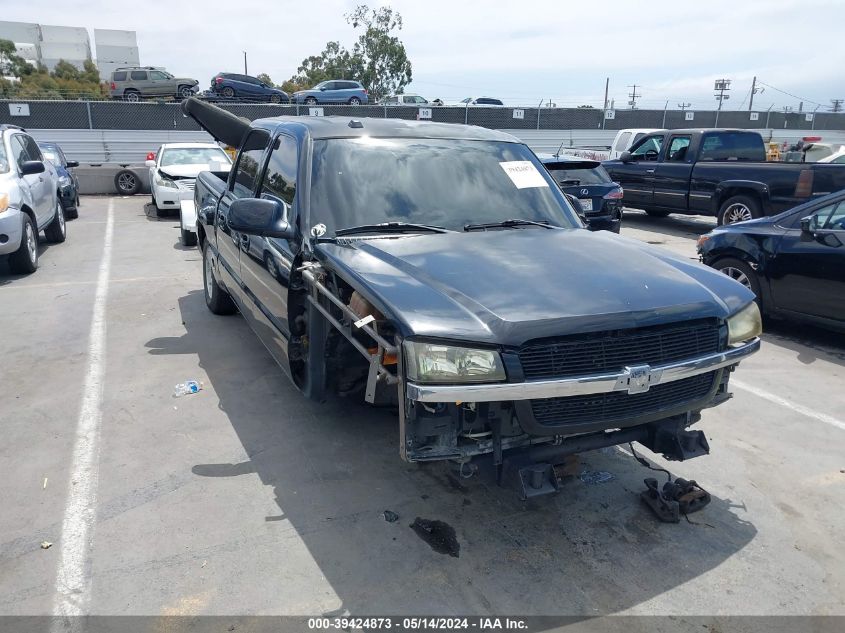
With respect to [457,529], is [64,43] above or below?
above

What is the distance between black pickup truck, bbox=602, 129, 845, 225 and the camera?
10.5 metres

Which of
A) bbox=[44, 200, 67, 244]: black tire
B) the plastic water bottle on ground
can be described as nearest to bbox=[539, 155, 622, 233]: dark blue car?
the plastic water bottle on ground

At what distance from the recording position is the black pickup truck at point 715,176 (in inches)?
412

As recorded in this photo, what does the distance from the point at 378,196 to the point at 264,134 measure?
1770mm

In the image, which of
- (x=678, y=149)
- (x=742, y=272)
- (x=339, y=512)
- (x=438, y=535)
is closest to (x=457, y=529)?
(x=438, y=535)

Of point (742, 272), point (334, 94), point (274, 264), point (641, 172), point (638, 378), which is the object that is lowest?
point (742, 272)

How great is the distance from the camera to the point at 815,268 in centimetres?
605

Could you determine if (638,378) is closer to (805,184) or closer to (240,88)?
(805,184)

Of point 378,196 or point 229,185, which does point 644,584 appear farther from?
point 229,185

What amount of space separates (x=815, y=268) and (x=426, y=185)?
13.4 ft

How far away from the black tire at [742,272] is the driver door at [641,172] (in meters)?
6.71

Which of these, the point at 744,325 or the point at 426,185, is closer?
the point at 744,325

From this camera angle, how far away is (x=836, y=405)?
5.01 m

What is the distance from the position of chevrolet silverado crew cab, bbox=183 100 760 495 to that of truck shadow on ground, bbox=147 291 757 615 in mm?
449
